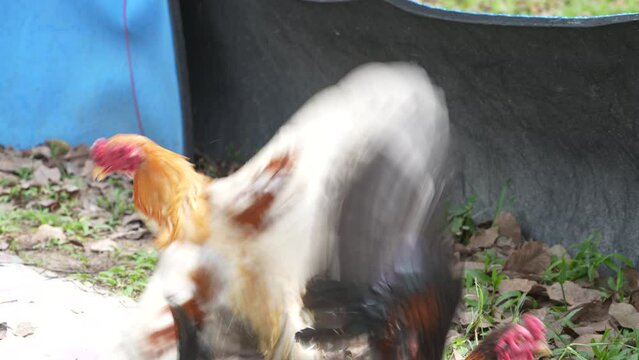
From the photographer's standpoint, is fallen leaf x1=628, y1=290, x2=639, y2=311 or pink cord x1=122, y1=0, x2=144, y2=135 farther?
pink cord x1=122, y1=0, x2=144, y2=135

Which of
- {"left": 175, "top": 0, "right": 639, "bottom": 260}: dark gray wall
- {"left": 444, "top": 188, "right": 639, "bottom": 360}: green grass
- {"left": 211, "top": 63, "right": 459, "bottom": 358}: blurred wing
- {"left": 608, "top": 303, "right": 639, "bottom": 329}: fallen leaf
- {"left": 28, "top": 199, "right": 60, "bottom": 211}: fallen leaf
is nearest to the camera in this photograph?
{"left": 211, "top": 63, "right": 459, "bottom": 358}: blurred wing

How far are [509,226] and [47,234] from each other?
2.18m

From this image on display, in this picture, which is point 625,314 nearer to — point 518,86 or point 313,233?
point 518,86

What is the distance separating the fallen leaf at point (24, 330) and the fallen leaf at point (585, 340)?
1954 mm

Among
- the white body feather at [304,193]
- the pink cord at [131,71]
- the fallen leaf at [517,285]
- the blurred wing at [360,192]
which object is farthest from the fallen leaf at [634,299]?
the pink cord at [131,71]

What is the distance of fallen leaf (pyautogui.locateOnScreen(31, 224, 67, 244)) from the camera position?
4.92 metres

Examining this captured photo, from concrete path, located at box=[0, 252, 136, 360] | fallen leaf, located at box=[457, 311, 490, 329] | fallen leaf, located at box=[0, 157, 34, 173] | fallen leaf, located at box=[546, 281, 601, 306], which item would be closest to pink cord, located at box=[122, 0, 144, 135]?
fallen leaf, located at box=[0, 157, 34, 173]

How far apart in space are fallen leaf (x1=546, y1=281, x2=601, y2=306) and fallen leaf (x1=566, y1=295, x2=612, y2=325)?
41mm

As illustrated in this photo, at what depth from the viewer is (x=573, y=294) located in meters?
4.10

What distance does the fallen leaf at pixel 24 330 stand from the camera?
3689mm

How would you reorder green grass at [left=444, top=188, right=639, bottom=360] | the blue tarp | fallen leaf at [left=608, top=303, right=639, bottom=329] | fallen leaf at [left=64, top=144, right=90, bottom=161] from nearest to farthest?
green grass at [left=444, top=188, right=639, bottom=360] → fallen leaf at [left=608, top=303, right=639, bottom=329] → the blue tarp → fallen leaf at [left=64, top=144, right=90, bottom=161]

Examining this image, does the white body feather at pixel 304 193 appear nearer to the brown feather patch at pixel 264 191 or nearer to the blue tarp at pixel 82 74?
the brown feather patch at pixel 264 191

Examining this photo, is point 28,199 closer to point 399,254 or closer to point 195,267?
point 195,267

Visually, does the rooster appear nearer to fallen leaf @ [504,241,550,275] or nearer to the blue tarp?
fallen leaf @ [504,241,550,275]
